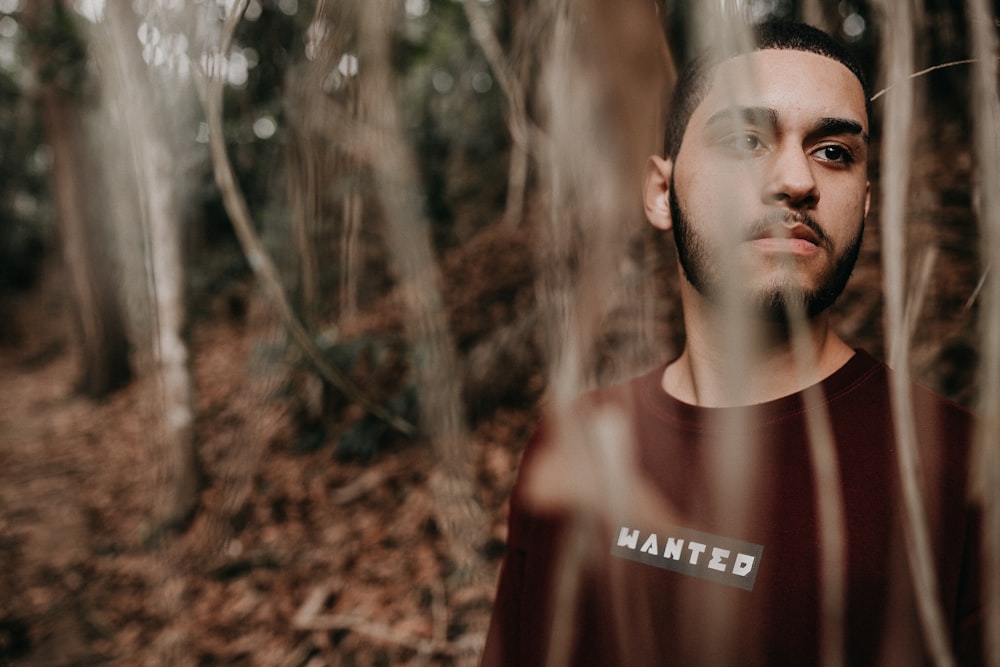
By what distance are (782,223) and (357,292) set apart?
290cm

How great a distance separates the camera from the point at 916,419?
2.26 feet

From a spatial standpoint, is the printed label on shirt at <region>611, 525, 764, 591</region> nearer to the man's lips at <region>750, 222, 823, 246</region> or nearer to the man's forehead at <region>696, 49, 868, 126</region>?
the man's lips at <region>750, 222, 823, 246</region>

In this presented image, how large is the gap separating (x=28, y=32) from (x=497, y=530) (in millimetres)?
3872

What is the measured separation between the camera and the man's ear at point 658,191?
35.4 inches

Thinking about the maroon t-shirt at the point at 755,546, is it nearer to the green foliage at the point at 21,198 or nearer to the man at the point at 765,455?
the man at the point at 765,455

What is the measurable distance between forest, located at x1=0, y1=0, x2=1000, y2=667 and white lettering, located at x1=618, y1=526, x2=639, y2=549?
0.70ft

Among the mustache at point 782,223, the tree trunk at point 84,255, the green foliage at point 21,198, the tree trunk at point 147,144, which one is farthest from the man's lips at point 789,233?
the green foliage at point 21,198

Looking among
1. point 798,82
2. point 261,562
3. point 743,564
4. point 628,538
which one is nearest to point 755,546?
point 743,564

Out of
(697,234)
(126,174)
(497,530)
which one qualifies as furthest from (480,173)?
(697,234)

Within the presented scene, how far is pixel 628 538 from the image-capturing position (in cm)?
82

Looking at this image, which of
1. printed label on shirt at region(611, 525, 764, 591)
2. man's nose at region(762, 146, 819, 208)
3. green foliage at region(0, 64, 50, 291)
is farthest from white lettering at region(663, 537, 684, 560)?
green foliage at region(0, 64, 50, 291)

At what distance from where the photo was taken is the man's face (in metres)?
0.69

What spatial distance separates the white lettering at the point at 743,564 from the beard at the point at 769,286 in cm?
29

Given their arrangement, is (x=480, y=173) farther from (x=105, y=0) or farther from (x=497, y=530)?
(x=105, y=0)
